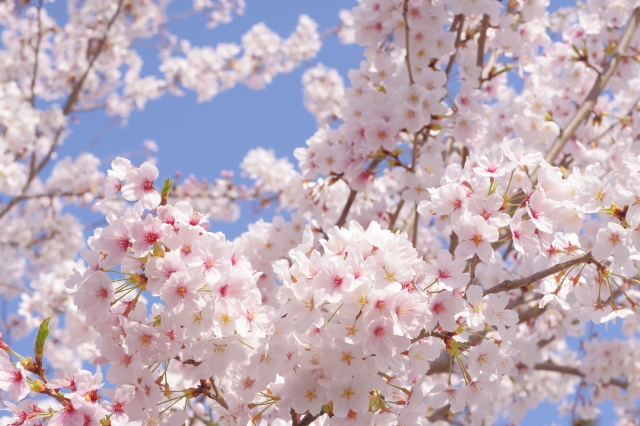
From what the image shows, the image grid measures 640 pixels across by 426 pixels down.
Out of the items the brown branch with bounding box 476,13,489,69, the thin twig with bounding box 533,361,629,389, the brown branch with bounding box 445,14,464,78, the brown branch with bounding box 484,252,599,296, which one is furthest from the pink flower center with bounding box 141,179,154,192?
the thin twig with bounding box 533,361,629,389

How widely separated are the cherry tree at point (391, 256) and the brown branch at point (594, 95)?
0.01m

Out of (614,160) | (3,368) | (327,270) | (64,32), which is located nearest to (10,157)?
(64,32)

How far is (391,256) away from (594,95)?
2.70 metres

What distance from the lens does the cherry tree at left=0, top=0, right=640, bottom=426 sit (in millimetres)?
1616

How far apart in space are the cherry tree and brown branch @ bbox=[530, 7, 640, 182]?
1cm

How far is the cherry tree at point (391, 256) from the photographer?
1616mm

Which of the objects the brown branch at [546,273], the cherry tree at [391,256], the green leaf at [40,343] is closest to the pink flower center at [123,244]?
the cherry tree at [391,256]

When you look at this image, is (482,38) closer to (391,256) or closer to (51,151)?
(391,256)

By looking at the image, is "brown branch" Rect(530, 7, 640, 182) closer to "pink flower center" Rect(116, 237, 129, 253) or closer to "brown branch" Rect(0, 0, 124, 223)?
"pink flower center" Rect(116, 237, 129, 253)

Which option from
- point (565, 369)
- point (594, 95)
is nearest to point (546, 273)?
point (594, 95)

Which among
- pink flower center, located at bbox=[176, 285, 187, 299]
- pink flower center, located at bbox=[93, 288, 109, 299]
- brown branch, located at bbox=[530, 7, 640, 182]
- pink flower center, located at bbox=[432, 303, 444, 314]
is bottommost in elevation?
pink flower center, located at bbox=[432, 303, 444, 314]

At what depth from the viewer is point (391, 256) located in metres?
1.56

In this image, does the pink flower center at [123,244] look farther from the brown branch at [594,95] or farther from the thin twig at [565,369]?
the thin twig at [565,369]

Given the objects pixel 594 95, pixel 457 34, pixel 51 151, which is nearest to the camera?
pixel 457 34
